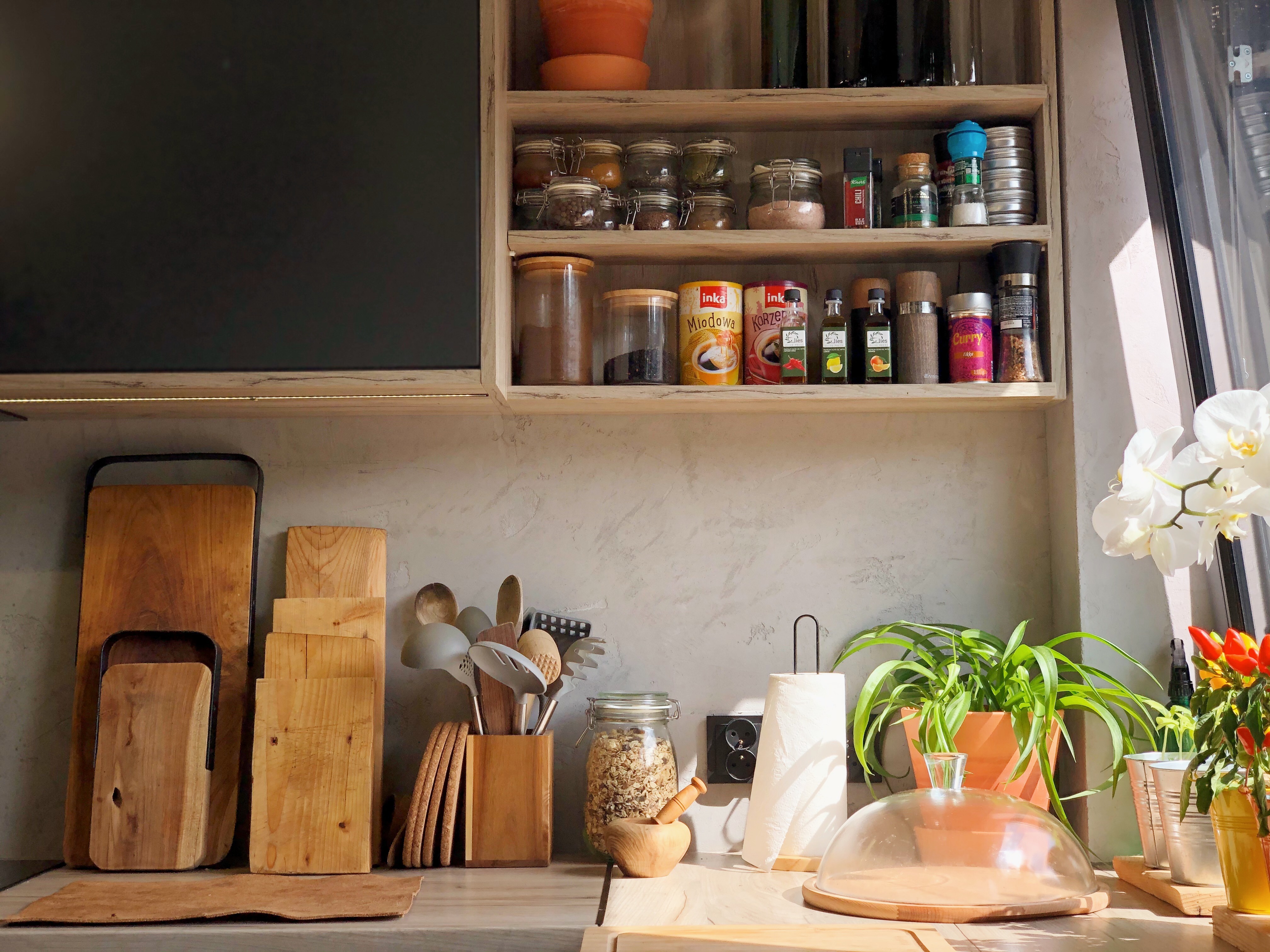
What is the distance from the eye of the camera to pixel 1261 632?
5.11 feet

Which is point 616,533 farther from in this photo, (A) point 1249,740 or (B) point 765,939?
(A) point 1249,740

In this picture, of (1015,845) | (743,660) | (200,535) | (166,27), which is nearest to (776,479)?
(743,660)

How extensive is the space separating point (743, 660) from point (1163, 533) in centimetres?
85

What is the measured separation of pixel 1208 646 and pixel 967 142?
0.87 metres

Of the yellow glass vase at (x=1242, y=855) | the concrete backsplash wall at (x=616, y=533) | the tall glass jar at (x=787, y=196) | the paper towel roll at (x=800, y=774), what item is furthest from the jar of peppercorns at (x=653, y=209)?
the yellow glass vase at (x=1242, y=855)

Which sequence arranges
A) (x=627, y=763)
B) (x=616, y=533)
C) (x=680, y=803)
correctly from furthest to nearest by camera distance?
(x=616, y=533) → (x=627, y=763) → (x=680, y=803)

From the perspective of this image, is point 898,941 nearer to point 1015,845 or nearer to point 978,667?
point 1015,845

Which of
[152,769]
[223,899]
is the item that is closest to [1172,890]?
[223,899]

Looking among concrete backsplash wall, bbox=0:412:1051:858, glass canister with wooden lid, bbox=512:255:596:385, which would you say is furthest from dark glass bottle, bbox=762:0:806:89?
concrete backsplash wall, bbox=0:412:1051:858

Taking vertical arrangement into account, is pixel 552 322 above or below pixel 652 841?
above

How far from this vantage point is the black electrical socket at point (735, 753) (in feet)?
5.89

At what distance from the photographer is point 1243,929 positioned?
3.97 feet

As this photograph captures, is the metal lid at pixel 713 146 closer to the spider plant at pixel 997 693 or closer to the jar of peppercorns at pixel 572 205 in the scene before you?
the jar of peppercorns at pixel 572 205

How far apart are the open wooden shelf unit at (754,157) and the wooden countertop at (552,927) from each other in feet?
2.34
